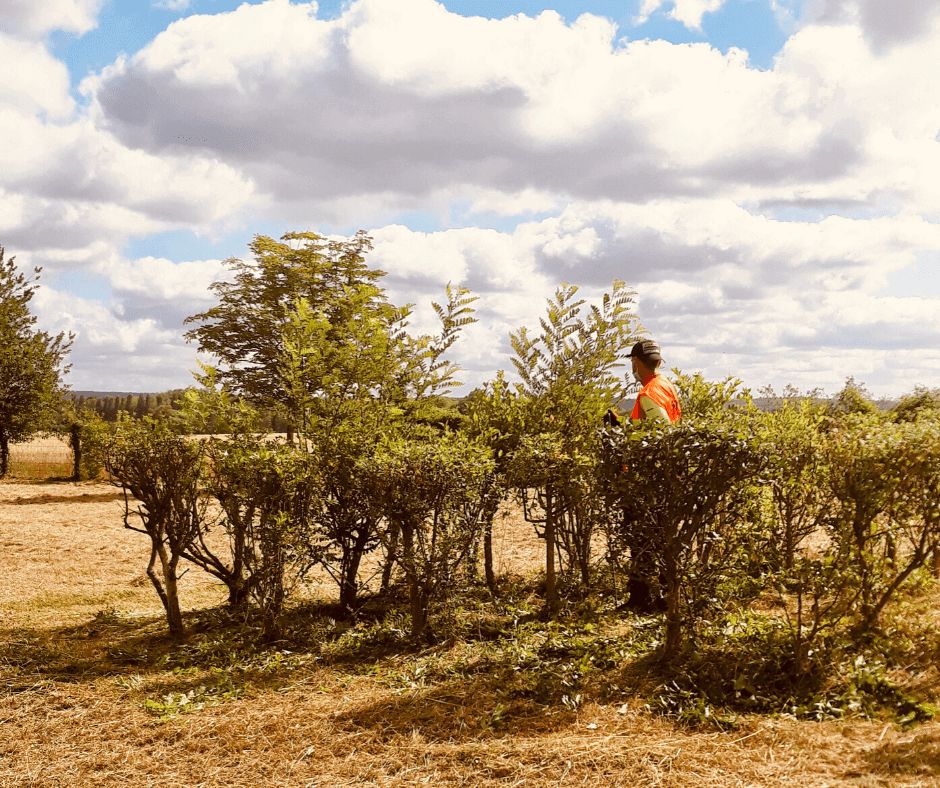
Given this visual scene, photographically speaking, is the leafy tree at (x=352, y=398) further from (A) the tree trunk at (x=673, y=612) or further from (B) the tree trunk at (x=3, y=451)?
(B) the tree trunk at (x=3, y=451)

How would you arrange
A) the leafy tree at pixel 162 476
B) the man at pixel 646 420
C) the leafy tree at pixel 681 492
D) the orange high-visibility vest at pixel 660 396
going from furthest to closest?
the leafy tree at pixel 162 476 < the orange high-visibility vest at pixel 660 396 < the man at pixel 646 420 < the leafy tree at pixel 681 492

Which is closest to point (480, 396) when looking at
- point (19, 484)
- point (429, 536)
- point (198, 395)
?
point (429, 536)

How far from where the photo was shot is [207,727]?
470 cm

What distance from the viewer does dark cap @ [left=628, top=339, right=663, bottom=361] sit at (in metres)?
6.23

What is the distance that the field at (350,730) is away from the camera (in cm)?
385

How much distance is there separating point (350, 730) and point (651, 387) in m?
3.38

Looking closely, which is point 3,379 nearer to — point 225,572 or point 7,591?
point 7,591

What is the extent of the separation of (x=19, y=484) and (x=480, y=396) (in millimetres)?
22223

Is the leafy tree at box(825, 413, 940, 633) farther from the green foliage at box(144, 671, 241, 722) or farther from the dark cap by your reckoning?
the green foliage at box(144, 671, 241, 722)

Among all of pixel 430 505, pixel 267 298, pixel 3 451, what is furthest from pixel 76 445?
pixel 430 505

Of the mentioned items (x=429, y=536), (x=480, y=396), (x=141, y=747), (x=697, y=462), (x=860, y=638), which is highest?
(x=480, y=396)

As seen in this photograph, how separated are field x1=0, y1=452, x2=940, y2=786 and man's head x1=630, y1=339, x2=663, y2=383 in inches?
82.5

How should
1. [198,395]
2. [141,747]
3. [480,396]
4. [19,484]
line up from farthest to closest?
[19,484] → [480,396] → [198,395] → [141,747]

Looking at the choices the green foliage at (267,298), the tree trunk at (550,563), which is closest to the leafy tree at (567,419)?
the tree trunk at (550,563)
